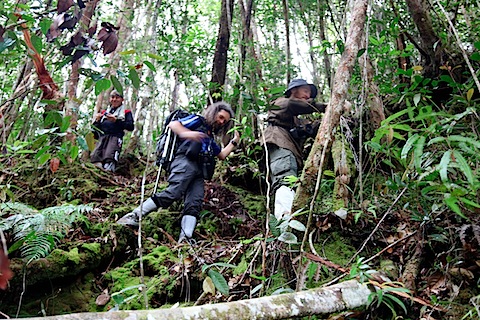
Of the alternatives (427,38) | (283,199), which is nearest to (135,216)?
(283,199)

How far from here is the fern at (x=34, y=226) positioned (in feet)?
8.79

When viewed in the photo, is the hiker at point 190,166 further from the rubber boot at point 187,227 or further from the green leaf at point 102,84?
the green leaf at point 102,84

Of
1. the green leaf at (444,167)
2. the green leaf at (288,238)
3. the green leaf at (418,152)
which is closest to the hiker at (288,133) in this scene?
the green leaf at (288,238)

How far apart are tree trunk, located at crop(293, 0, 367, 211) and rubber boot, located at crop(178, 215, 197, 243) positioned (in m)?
1.77

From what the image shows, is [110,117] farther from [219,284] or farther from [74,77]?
[219,284]

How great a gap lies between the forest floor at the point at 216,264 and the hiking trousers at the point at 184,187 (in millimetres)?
304

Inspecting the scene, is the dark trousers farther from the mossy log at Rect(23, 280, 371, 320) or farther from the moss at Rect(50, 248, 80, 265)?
the mossy log at Rect(23, 280, 371, 320)

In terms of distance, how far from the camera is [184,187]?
14.0ft

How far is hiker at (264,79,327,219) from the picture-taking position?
4.33 m

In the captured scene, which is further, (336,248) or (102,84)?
(336,248)

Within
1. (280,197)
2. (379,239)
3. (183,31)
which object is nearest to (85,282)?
(280,197)

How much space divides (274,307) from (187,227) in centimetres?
254

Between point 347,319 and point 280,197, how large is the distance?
83.5 inches

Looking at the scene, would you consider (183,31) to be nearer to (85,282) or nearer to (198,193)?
(198,193)
